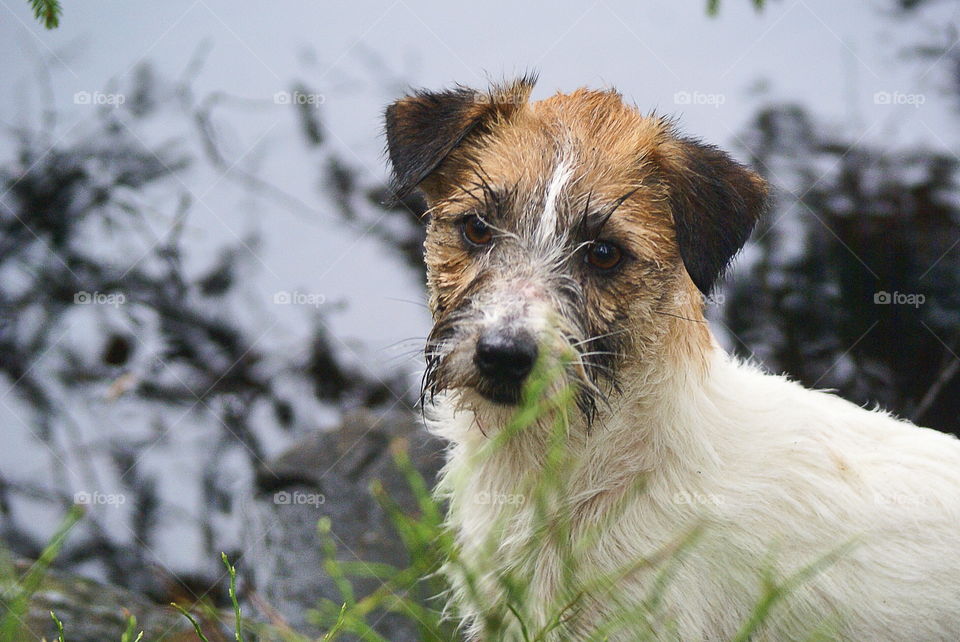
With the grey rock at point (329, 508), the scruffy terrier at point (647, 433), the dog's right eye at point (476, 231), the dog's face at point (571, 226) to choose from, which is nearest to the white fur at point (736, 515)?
the scruffy terrier at point (647, 433)

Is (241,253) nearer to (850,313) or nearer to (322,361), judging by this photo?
(322,361)

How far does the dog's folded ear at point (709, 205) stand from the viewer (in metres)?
3.66

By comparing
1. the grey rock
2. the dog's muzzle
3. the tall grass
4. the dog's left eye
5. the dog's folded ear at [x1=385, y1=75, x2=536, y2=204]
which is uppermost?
the dog's folded ear at [x1=385, y1=75, x2=536, y2=204]

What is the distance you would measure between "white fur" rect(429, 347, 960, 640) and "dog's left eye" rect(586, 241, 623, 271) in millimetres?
468

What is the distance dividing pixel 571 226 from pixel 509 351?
718 mm

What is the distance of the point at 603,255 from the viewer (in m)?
3.63

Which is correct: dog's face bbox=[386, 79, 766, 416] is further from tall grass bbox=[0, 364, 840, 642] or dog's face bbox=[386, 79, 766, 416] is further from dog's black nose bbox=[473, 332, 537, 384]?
tall grass bbox=[0, 364, 840, 642]

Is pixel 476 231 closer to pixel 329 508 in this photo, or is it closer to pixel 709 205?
pixel 709 205

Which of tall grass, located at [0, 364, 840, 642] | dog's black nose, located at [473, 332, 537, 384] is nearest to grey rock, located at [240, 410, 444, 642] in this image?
tall grass, located at [0, 364, 840, 642]

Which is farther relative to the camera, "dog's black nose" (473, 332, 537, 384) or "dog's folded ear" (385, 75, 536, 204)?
"dog's folded ear" (385, 75, 536, 204)

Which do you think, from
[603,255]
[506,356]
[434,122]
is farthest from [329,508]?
[506,356]

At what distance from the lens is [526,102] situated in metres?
4.07

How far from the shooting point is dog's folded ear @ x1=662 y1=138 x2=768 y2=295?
366 centimetres

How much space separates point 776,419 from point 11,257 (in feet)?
19.2
